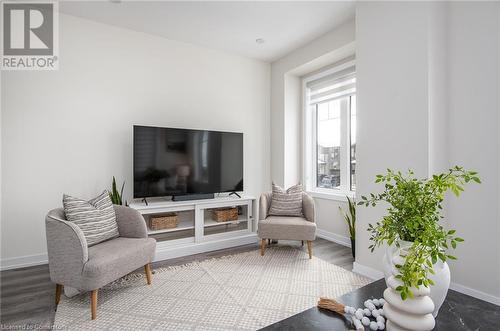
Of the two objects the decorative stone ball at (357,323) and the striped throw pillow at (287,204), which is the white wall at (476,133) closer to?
the striped throw pillow at (287,204)

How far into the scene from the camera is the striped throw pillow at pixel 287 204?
3.25m

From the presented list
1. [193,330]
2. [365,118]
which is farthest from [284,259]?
[365,118]

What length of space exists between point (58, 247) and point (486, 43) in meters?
3.56

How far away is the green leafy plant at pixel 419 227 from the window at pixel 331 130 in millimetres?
2601

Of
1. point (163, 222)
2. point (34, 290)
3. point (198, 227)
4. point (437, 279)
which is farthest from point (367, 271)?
point (34, 290)

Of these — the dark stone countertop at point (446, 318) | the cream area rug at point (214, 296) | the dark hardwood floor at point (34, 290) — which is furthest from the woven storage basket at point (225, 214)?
the dark stone countertop at point (446, 318)

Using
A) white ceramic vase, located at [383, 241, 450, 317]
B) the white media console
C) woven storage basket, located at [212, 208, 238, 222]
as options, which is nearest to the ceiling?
the white media console

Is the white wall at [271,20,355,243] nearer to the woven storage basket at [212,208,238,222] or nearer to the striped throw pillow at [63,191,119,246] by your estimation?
the woven storage basket at [212,208,238,222]

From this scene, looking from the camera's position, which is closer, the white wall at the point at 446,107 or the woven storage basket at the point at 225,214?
the white wall at the point at 446,107

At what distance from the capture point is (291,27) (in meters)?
3.22

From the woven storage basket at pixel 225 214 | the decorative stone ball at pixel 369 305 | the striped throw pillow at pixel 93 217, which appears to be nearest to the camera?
the decorative stone ball at pixel 369 305

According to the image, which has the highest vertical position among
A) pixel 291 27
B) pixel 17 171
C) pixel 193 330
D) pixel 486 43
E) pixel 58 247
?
pixel 291 27

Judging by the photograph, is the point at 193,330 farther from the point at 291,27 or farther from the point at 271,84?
the point at 271,84

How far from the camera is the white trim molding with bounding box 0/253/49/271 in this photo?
2662 millimetres
